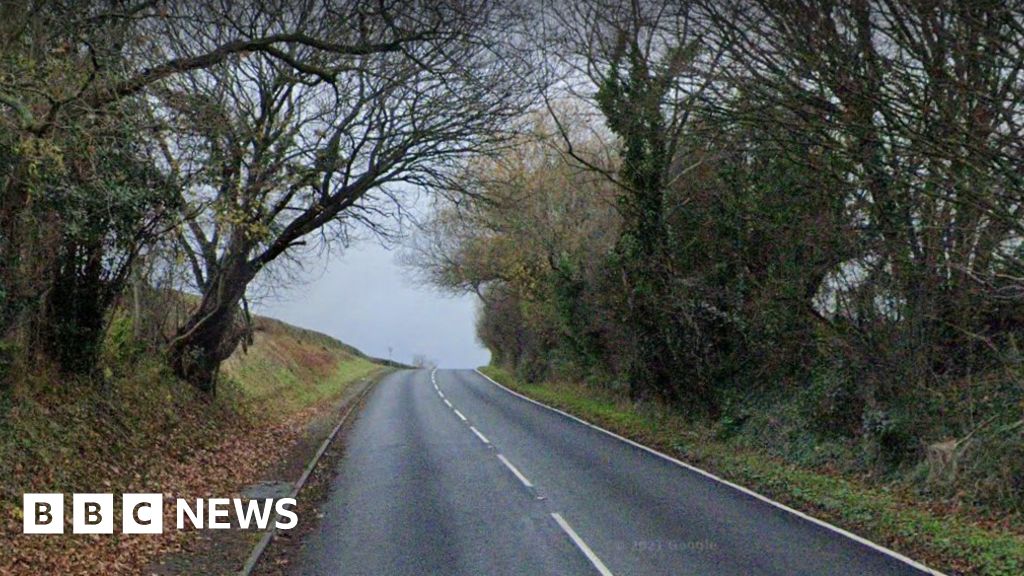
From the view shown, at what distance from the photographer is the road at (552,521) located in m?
9.17

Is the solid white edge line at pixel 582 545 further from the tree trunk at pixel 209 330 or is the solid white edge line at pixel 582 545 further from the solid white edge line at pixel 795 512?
the tree trunk at pixel 209 330

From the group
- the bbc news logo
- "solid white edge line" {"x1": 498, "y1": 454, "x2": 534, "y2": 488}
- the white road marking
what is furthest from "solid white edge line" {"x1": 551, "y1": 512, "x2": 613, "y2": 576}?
the white road marking

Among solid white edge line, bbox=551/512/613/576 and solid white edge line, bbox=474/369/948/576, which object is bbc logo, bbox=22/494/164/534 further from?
solid white edge line, bbox=474/369/948/576

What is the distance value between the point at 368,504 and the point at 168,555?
3.60m

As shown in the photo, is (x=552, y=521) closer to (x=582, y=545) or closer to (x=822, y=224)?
(x=582, y=545)

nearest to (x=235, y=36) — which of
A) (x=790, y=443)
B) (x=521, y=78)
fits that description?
(x=521, y=78)

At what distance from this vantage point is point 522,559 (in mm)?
9391

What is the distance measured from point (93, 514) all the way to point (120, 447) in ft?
10.2

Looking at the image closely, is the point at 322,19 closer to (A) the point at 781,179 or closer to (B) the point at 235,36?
(B) the point at 235,36

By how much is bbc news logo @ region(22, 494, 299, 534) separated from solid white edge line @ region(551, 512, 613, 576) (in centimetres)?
337

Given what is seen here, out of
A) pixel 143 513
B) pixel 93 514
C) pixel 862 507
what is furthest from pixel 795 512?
pixel 93 514

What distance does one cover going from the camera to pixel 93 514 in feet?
33.4

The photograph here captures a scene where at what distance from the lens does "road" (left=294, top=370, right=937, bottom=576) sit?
30.1 feet

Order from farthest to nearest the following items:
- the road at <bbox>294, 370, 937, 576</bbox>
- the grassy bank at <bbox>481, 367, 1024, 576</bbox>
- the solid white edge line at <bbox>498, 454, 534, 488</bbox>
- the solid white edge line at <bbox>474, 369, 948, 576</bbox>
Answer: the solid white edge line at <bbox>498, 454, 534, 488</bbox> → the grassy bank at <bbox>481, 367, 1024, 576</bbox> → the solid white edge line at <bbox>474, 369, 948, 576</bbox> → the road at <bbox>294, 370, 937, 576</bbox>
